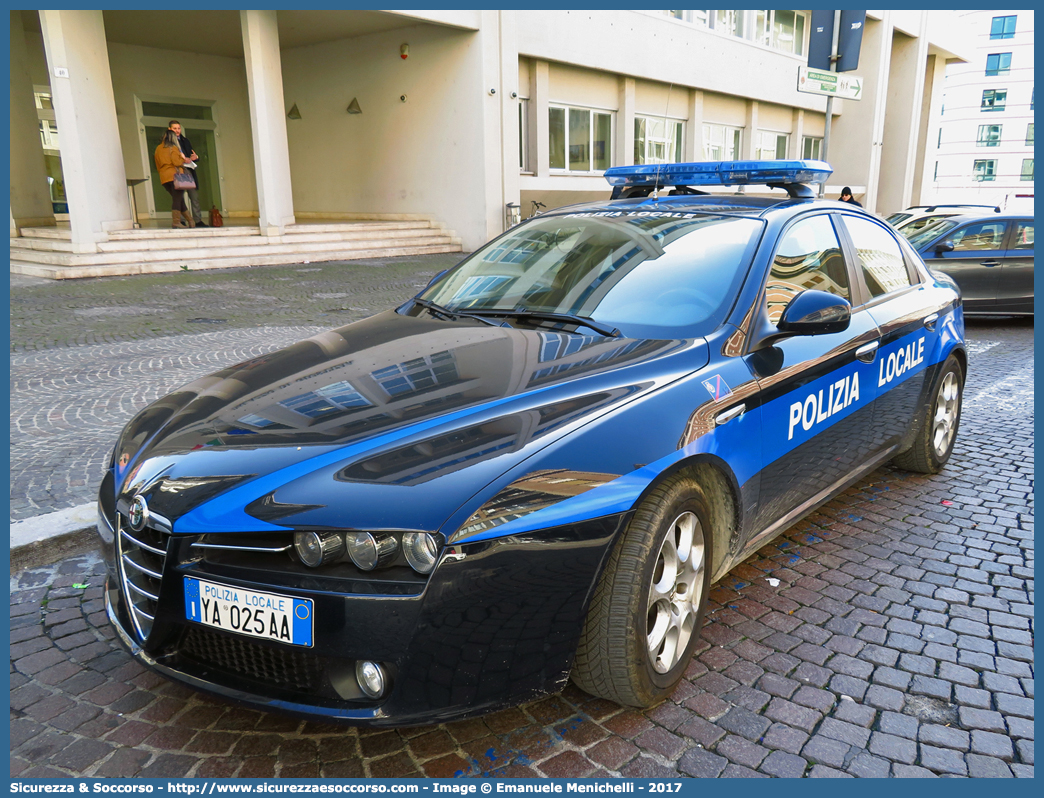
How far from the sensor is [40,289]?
445 inches

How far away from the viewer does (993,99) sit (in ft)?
200

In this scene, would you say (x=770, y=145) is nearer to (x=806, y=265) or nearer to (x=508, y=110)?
(x=508, y=110)

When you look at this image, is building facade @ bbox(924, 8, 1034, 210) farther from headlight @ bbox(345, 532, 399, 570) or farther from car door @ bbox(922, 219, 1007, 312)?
headlight @ bbox(345, 532, 399, 570)

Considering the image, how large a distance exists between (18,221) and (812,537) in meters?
17.5

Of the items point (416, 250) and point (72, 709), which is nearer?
point (72, 709)

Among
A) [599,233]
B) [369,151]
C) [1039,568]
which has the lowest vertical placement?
[1039,568]

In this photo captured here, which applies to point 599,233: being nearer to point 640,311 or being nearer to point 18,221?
point 640,311

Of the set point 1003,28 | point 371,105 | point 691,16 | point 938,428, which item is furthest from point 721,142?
point 1003,28

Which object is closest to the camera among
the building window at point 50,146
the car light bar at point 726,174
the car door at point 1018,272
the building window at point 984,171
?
the car light bar at point 726,174

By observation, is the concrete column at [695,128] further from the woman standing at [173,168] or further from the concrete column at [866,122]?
the woman standing at [173,168]

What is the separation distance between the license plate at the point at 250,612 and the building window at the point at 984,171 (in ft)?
235

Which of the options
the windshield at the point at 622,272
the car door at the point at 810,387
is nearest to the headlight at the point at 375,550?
the windshield at the point at 622,272

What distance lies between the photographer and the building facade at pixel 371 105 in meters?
14.9

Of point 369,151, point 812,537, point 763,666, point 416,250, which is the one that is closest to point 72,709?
point 763,666
